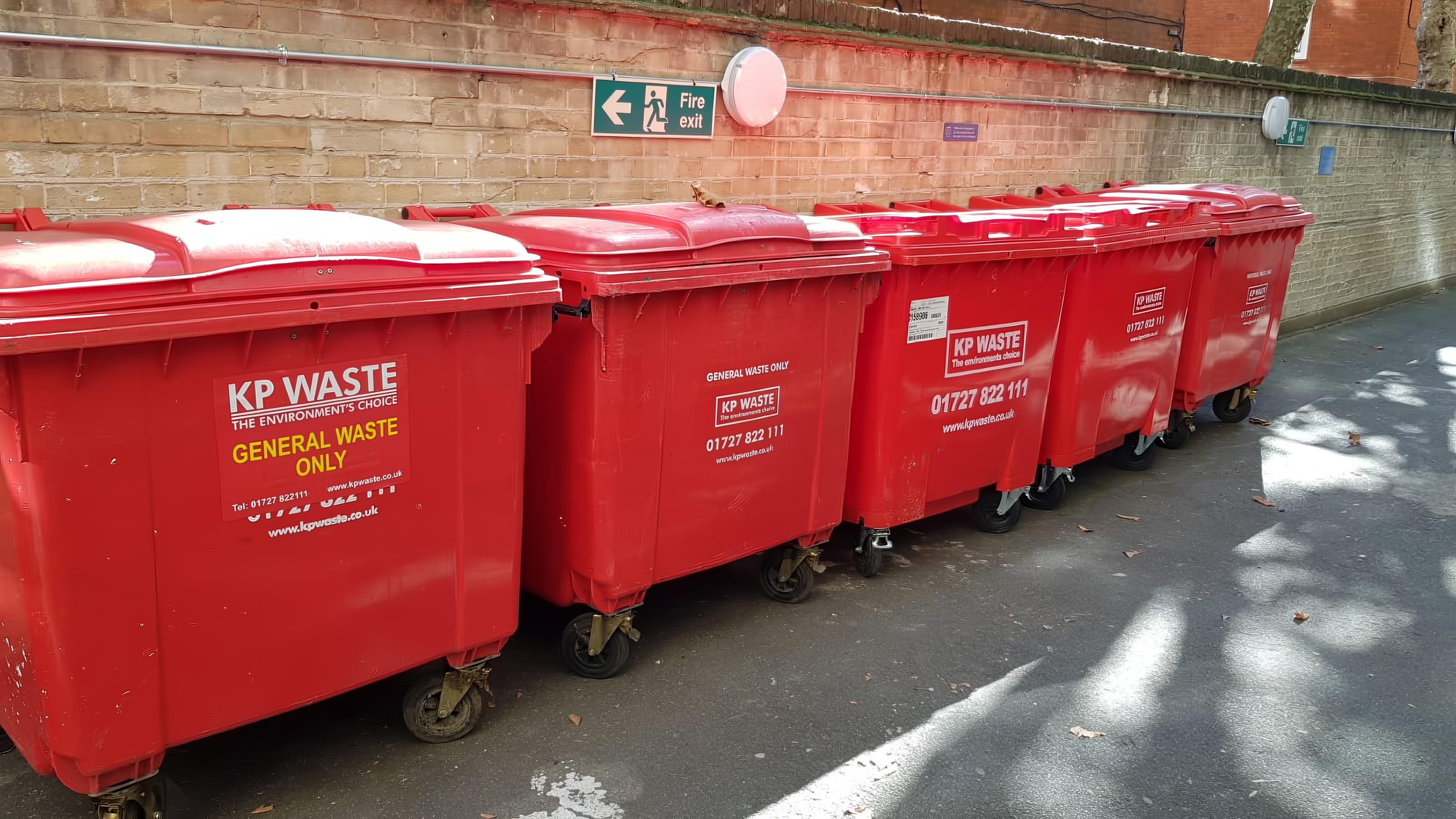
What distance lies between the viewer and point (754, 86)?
6059 mm

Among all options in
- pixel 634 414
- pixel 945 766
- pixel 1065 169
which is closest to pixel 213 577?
pixel 634 414

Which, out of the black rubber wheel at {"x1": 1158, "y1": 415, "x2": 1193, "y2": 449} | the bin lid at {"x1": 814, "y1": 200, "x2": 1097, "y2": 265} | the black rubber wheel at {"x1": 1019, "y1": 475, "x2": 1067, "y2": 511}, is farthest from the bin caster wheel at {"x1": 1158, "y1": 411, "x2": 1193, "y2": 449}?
the bin lid at {"x1": 814, "y1": 200, "x2": 1097, "y2": 265}

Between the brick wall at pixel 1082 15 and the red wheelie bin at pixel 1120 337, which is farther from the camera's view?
the brick wall at pixel 1082 15

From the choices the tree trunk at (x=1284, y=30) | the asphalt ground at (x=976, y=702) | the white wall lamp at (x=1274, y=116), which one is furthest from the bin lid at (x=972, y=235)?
the tree trunk at (x=1284, y=30)

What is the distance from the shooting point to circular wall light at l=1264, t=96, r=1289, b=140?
11.1 meters

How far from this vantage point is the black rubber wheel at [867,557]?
5105 millimetres

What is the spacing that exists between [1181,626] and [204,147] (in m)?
4.37

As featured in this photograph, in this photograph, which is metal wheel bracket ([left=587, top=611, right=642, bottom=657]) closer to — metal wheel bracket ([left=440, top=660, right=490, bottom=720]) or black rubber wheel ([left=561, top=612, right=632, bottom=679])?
black rubber wheel ([left=561, top=612, right=632, bottom=679])

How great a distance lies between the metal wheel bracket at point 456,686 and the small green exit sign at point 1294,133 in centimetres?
1057

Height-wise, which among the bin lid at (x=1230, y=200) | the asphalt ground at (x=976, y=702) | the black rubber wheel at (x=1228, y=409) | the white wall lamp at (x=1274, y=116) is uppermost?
the white wall lamp at (x=1274, y=116)

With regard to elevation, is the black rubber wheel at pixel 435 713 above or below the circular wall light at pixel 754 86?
below

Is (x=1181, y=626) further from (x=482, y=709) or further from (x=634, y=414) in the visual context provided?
(x=482, y=709)

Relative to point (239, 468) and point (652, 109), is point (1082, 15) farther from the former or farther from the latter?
point (239, 468)

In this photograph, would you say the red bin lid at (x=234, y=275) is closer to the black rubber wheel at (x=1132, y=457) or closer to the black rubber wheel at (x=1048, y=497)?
the black rubber wheel at (x=1048, y=497)
